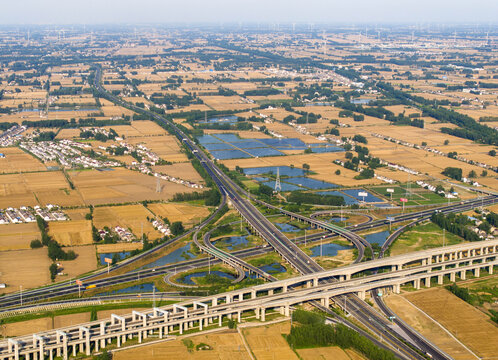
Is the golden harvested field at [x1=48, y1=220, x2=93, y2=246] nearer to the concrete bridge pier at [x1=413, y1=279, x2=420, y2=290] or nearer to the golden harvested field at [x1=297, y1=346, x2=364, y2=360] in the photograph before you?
the golden harvested field at [x1=297, y1=346, x2=364, y2=360]

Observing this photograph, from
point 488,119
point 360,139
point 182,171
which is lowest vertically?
point 182,171

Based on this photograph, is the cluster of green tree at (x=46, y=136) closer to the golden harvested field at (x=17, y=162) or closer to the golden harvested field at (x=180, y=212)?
the golden harvested field at (x=17, y=162)

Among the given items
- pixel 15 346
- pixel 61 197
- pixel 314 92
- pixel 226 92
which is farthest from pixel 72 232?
pixel 314 92

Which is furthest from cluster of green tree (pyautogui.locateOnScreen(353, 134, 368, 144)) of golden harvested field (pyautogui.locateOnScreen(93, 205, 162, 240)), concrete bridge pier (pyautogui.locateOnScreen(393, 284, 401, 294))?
concrete bridge pier (pyautogui.locateOnScreen(393, 284, 401, 294))

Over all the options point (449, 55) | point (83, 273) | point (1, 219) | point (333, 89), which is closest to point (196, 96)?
point (333, 89)

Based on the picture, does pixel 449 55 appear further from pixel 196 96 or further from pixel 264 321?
pixel 264 321

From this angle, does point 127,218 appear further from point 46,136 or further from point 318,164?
point 46,136
